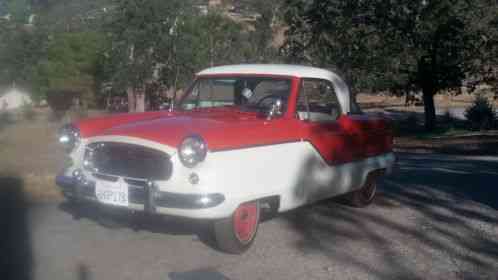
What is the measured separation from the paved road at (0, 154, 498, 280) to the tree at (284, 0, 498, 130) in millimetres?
17986

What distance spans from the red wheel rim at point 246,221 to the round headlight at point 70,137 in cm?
175

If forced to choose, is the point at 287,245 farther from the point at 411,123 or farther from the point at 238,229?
the point at 411,123

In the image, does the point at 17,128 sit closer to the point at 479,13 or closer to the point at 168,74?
the point at 168,74

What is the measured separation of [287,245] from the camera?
7.07m

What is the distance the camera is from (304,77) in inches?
312

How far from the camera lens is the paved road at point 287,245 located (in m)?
6.13

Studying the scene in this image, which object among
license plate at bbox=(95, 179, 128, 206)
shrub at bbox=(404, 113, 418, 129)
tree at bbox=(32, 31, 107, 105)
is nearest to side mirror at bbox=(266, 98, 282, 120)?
license plate at bbox=(95, 179, 128, 206)

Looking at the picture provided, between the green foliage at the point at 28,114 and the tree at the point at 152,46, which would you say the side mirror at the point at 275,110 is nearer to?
the green foliage at the point at 28,114

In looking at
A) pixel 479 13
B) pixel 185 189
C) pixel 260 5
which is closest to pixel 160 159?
pixel 185 189

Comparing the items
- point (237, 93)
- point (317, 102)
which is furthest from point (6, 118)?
point (317, 102)

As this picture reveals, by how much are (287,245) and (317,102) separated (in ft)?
6.21

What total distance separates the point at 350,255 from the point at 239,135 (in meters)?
1.51

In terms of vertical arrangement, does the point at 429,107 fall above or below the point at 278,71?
below

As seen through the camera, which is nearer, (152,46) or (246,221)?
(246,221)
